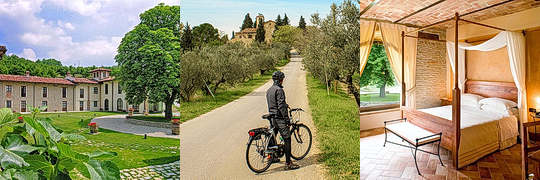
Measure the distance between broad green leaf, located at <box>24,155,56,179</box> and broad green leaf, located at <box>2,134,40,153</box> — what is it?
1.2 inches

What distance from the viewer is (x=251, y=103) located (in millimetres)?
1375

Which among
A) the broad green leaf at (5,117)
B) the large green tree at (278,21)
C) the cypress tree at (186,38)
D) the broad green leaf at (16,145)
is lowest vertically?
the broad green leaf at (16,145)

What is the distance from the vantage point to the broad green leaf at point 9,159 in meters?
0.68

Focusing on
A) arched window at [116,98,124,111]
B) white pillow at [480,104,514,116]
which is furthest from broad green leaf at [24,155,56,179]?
white pillow at [480,104,514,116]

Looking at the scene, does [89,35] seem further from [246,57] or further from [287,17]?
[287,17]

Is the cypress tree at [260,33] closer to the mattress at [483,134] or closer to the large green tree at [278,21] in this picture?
the large green tree at [278,21]

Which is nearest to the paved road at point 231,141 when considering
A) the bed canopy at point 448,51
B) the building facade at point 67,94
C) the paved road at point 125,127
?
the paved road at point 125,127

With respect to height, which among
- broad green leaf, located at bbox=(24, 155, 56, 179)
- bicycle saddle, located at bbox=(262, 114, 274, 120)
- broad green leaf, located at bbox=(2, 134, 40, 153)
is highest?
bicycle saddle, located at bbox=(262, 114, 274, 120)

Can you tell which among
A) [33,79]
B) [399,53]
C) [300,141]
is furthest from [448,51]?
[33,79]

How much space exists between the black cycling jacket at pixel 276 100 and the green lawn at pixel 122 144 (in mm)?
1141

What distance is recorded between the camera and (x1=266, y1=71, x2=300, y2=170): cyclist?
→ 1360 millimetres

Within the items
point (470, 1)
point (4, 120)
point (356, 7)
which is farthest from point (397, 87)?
point (4, 120)

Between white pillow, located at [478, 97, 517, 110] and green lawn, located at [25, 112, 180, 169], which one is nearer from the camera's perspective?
green lawn, located at [25, 112, 180, 169]

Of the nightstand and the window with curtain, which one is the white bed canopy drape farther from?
the window with curtain
